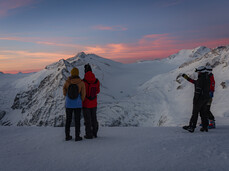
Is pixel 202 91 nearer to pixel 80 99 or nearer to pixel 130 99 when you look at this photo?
pixel 80 99

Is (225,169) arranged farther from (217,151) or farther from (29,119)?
(29,119)

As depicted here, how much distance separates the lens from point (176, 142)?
211 inches

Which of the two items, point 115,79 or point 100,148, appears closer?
point 100,148

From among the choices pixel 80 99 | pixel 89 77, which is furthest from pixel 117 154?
pixel 89 77

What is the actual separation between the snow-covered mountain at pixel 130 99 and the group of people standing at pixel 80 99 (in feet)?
45.7

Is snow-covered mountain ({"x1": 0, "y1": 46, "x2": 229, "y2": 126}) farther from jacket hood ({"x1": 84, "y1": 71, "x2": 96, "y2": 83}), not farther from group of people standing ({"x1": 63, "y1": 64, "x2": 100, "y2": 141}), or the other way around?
jacket hood ({"x1": 84, "y1": 71, "x2": 96, "y2": 83})

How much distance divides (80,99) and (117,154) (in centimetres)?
224

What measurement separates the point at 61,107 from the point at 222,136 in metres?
62.7

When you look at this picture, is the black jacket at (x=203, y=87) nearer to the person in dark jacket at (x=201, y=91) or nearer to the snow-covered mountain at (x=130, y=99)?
the person in dark jacket at (x=201, y=91)

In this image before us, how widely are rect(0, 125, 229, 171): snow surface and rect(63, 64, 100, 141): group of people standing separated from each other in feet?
1.86

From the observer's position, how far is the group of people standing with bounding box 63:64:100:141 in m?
5.69

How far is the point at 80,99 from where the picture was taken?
5.80 meters

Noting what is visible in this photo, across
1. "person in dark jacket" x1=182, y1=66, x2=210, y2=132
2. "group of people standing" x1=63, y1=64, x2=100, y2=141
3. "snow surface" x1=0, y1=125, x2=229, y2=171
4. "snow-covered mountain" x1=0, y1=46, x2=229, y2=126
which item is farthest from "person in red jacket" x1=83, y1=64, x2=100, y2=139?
"snow-covered mountain" x1=0, y1=46, x2=229, y2=126

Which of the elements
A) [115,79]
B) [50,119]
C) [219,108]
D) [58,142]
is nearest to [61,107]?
[50,119]
